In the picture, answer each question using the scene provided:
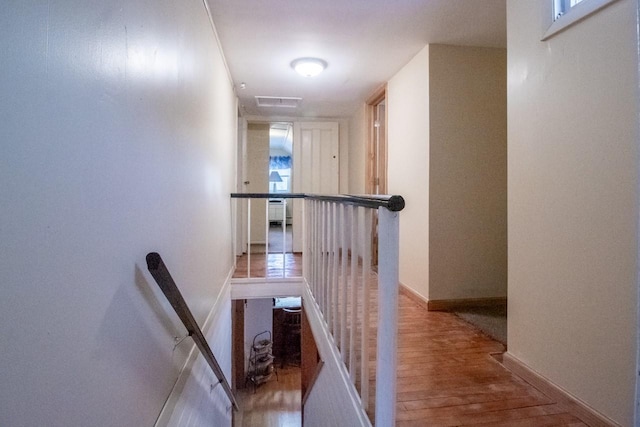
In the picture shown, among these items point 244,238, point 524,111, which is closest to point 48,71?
point 524,111

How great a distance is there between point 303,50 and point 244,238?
3350 millimetres

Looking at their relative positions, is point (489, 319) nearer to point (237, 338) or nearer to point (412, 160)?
point (412, 160)

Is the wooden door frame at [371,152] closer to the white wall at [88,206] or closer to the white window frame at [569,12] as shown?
the white window frame at [569,12]

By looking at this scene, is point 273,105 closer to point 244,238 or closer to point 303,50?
point 303,50

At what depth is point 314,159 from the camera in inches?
207

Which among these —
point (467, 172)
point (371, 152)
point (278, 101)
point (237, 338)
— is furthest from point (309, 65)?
point (237, 338)

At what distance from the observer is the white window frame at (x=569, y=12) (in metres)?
1.31

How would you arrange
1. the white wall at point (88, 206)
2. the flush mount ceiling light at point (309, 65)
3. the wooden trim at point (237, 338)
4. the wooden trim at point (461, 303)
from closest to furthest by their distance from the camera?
1. the white wall at point (88, 206)
2. the wooden trim at point (461, 303)
3. the flush mount ceiling light at point (309, 65)
4. the wooden trim at point (237, 338)

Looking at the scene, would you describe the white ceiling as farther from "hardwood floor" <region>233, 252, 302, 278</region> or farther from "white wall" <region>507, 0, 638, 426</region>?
"hardwood floor" <region>233, 252, 302, 278</region>

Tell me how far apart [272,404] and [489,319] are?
13.7ft

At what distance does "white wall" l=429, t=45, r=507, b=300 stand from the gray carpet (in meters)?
0.13

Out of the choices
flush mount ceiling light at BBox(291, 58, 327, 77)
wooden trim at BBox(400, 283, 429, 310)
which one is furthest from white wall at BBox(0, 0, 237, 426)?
wooden trim at BBox(400, 283, 429, 310)

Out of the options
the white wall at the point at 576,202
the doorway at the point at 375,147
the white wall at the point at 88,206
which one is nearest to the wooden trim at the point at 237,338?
the doorway at the point at 375,147

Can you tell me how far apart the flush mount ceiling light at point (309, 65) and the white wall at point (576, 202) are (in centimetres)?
173
